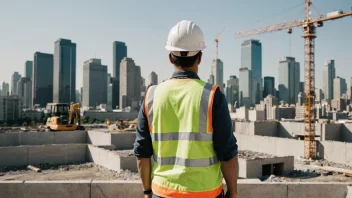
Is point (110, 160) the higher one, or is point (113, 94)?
point (113, 94)

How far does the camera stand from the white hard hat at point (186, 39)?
1.90 m

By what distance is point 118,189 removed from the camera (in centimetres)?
372

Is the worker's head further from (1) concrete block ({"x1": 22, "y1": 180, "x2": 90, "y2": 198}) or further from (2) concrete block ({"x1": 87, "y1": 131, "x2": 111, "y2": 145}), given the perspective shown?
(2) concrete block ({"x1": 87, "y1": 131, "x2": 111, "y2": 145})

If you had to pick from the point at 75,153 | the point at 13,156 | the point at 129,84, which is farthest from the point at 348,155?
the point at 129,84

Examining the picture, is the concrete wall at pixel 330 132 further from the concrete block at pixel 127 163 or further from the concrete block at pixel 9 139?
the concrete block at pixel 9 139

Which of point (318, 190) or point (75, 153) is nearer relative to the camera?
point (318, 190)

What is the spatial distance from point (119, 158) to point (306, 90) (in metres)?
21.2

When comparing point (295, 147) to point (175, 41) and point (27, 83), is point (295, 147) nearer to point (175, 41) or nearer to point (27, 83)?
point (175, 41)

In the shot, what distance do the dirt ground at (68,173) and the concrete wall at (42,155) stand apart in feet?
3.34

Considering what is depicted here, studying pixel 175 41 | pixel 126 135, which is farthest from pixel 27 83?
pixel 175 41

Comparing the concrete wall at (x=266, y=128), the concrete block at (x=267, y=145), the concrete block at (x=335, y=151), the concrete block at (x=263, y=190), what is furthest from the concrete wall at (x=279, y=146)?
the concrete block at (x=263, y=190)

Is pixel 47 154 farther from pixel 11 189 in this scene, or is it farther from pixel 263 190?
pixel 263 190

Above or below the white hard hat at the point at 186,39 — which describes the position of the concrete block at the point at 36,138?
below

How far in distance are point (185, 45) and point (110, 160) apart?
18261 mm
